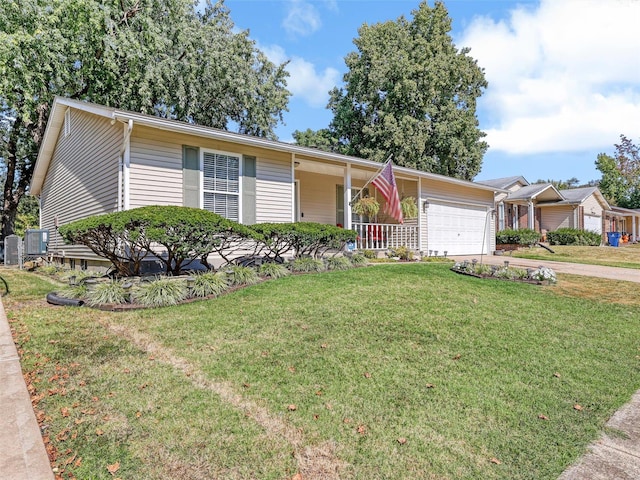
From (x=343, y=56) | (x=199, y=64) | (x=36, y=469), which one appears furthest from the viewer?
(x=343, y=56)

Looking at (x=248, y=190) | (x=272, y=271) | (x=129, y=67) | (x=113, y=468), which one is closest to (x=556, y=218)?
(x=248, y=190)

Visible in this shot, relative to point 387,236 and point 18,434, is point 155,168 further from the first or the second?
point 387,236

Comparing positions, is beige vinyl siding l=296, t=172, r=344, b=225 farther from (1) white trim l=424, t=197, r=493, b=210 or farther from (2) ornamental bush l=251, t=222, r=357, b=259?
(2) ornamental bush l=251, t=222, r=357, b=259

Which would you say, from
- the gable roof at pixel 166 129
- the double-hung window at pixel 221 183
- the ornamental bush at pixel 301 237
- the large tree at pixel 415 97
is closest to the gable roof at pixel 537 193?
the large tree at pixel 415 97

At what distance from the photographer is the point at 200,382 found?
11.2 feet

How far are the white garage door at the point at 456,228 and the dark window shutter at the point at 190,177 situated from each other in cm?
930

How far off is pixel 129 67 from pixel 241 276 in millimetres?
14634

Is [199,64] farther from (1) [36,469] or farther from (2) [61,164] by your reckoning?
(1) [36,469]

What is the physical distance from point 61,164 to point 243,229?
391 inches

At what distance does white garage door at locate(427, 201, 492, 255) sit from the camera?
15023mm

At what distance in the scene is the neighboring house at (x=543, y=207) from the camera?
22.6 m

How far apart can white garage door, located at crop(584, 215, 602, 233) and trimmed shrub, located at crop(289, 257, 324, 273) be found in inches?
981

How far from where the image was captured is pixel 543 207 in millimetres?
25969

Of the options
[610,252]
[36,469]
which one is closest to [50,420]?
[36,469]
